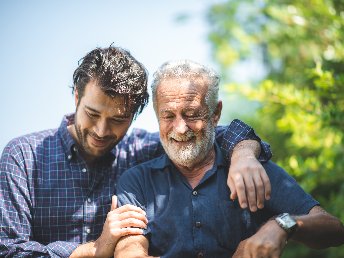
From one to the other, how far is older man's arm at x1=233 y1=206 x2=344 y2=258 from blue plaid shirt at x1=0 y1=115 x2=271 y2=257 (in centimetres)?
50

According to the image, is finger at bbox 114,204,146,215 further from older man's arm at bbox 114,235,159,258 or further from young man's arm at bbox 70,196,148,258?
older man's arm at bbox 114,235,159,258

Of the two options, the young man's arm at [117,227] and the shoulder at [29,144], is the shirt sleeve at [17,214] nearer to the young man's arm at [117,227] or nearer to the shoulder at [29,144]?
the shoulder at [29,144]

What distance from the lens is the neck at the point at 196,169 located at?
2.78 meters

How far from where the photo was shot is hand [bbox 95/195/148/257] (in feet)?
7.91

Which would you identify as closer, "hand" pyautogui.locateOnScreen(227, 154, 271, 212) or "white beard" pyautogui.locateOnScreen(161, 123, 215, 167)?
"hand" pyautogui.locateOnScreen(227, 154, 271, 212)

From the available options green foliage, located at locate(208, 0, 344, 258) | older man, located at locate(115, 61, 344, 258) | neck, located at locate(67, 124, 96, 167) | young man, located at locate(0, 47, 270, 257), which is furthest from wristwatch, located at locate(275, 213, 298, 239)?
neck, located at locate(67, 124, 96, 167)

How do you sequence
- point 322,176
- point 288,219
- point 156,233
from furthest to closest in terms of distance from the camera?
point 322,176 < point 156,233 < point 288,219

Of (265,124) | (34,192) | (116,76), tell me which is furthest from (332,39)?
(265,124)

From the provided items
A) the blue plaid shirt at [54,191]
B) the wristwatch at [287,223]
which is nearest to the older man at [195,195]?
the wristwatch at [287,223]

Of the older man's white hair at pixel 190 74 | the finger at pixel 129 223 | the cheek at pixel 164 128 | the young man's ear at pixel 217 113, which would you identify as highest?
the older man's white hair at pixel 190 74

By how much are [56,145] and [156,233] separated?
1099mm

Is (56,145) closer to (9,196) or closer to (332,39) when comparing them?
(9,196)

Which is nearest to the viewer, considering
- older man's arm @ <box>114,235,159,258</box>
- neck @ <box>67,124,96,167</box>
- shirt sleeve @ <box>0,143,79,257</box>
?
older man's arm @ <box>114,235,159,258</box>

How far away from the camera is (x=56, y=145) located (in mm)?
3158
